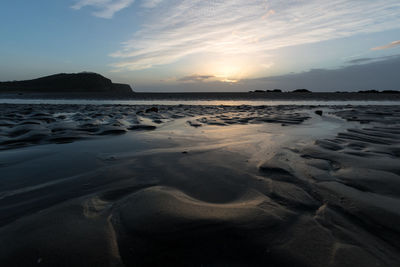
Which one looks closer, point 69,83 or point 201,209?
point 201,209

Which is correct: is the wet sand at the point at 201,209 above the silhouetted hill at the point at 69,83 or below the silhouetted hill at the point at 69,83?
below

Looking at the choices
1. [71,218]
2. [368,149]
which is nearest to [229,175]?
[71,218]

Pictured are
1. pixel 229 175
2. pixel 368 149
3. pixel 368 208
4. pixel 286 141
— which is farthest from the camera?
pixel 286 141

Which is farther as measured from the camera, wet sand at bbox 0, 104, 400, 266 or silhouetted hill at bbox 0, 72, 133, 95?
silhouetted hill at bbox 0, 72, 133, 95

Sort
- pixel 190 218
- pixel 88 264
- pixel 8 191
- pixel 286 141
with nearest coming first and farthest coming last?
pixel 88 264
pixel 190 218
pixel 8 191
pixel 286 141

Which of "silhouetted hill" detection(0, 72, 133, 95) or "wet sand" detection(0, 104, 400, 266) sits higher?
"silhouetted hill" detection(0, 72, 133, 95)

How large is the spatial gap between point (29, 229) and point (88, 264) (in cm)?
60

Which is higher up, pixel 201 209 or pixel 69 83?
pixel 69 83

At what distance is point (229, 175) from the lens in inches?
90.9

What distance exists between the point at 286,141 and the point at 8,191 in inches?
167

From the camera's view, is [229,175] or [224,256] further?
[229,175]

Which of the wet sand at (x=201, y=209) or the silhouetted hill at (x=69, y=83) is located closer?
the wet sand at (x=201, y=209)

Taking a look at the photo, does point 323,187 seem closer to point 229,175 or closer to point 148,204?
point 229,175

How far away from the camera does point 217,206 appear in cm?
161
